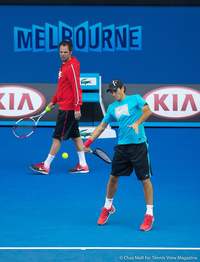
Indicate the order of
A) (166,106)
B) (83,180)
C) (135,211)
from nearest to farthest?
1. (135,211)
2. (83,180)
3. (166,106)

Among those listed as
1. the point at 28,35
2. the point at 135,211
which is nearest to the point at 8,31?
the point at 28,35

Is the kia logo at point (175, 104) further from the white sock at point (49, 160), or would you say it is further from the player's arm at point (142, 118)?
the player's arm at point (142, 118)

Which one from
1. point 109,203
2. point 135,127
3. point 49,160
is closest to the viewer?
point 135,127

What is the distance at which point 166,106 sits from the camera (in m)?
14.5

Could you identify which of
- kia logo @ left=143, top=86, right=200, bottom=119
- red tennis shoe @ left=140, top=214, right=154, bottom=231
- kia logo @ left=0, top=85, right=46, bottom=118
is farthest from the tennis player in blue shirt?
kia logo @ left=0, top=85, right=46, bottom=118

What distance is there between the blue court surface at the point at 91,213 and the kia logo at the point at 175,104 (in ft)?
12.5

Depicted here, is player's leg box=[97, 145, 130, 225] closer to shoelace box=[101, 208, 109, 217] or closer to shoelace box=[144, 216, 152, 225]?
shoelace box=[101, 208, 109, 217]

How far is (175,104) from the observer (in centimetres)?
1452

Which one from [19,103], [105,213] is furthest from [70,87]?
[19,103]

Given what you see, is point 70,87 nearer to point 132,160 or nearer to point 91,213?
point 91,213

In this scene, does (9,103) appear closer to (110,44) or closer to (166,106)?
(110,44)

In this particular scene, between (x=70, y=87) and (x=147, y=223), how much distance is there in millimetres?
3405

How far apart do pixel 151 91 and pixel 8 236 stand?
9.43 metres

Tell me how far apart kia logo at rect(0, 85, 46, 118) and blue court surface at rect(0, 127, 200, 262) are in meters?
3.90
